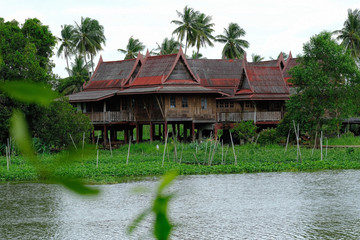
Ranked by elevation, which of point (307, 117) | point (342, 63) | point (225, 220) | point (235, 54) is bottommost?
point (225, 220)

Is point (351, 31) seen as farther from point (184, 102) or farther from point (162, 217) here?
point (162, 217)

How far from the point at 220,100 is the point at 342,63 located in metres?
8.26

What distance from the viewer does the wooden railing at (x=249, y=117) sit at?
1210 inches

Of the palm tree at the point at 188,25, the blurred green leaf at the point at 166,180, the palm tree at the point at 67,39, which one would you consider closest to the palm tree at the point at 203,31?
the palm tree at the point at 188,25

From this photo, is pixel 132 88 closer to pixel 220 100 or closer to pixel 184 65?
pixel 184 65

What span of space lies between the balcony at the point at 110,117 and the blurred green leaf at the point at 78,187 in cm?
2834

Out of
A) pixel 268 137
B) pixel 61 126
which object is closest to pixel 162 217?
pixel 61 126

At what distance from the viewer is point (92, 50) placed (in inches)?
1935

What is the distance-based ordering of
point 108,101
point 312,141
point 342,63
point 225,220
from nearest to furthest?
point 225,220, point 342,63, point 312,141, point 108,101

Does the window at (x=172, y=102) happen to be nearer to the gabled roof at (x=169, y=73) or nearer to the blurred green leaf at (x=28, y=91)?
the gabled roof at (x=169, y=73)

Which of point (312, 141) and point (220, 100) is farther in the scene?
point (220, 100)

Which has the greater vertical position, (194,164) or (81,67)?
(81,67)

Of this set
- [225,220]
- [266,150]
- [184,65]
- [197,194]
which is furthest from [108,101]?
[225,220]

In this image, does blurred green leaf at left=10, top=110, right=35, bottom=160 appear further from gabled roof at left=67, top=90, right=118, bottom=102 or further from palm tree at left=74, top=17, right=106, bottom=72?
palm tree at left=74, top=17, right=106, bottom=72
